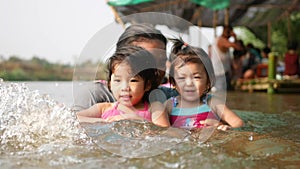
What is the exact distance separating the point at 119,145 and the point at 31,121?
76cm

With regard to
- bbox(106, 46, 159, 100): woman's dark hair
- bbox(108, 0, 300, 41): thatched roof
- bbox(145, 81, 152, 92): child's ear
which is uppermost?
bbox(108, 0, 300, 41): thatched roof

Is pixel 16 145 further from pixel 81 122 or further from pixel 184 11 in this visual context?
pixel 184 11

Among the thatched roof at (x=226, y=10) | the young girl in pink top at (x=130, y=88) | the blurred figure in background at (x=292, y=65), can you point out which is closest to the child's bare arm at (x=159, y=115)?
the young girl in pink top at (x=130, y=88)

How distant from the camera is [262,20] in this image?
9.76 meters

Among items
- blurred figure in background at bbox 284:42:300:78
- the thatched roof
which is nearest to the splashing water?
the thatched roof

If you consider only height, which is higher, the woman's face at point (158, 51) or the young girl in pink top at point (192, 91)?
the woman's face at point (158, 51)

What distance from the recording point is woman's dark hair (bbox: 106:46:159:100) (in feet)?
5.57

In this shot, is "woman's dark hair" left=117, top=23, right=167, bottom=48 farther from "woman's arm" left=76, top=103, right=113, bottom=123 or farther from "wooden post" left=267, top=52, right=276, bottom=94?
"wooden post" left=267, top=52, right=276, bottom=94

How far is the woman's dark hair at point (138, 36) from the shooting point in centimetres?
179

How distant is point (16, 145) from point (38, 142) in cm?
9

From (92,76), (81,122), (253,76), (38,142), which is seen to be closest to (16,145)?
(38,142)

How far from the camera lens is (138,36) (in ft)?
6.21

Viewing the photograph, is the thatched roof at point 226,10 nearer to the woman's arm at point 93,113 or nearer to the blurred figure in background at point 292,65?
the blurred figure in background at point 292,65

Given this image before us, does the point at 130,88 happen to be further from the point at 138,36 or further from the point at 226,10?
the point at 226,10
